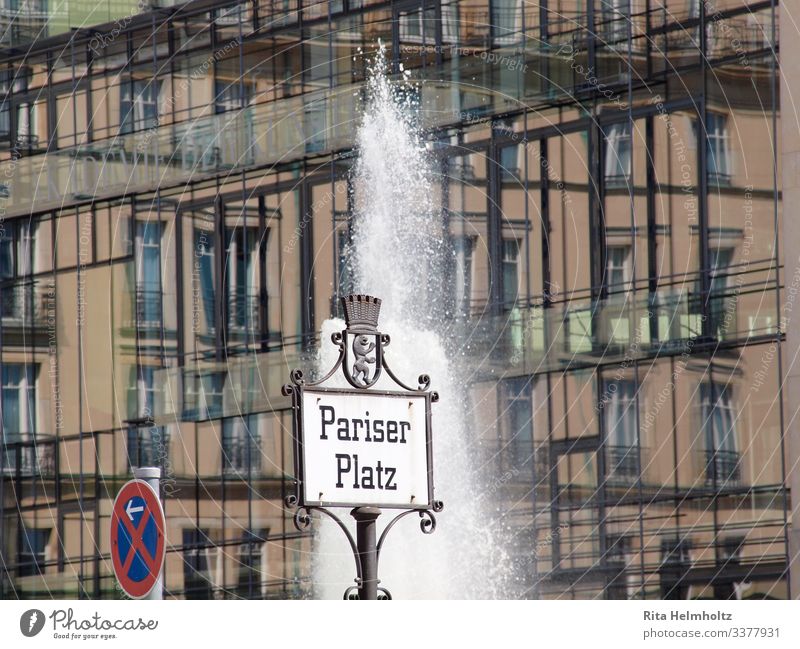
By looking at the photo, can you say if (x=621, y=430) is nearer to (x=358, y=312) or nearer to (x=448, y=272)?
(x=448, y=272)

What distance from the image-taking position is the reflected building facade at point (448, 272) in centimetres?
2842

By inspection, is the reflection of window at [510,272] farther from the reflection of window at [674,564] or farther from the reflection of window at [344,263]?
the reflection of window at [674,564]

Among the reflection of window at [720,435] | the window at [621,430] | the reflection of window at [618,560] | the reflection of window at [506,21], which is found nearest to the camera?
the reflection of window at [720,435]

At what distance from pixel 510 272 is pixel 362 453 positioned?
821 inches

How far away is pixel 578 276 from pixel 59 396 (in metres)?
11.1

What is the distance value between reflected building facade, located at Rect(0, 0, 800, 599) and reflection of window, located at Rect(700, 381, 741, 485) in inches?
1.2

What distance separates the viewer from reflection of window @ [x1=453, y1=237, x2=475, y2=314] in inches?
1246

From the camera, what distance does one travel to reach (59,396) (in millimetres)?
36469

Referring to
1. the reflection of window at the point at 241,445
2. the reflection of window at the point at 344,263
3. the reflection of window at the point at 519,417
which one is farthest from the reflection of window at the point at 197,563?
the reflection of window at the point at 519,417

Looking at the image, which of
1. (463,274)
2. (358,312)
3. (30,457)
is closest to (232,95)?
(463,274)

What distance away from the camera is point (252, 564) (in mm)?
33031

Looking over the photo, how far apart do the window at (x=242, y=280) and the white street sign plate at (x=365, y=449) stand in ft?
77.6

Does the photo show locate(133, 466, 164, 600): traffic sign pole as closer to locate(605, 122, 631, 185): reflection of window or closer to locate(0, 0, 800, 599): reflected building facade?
locate(0, 0, 800, 599): reflected building facade
